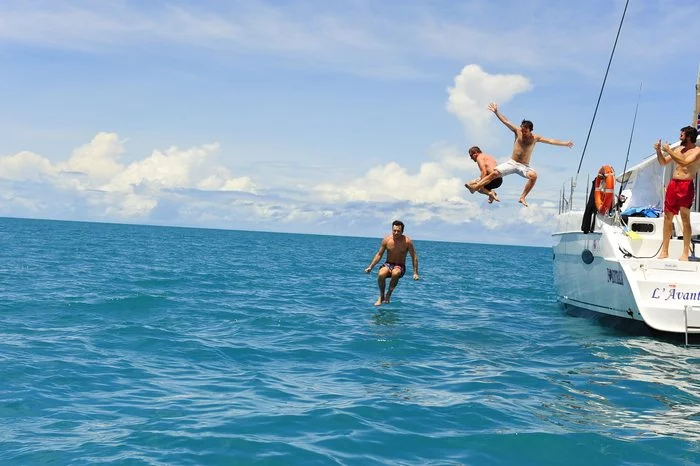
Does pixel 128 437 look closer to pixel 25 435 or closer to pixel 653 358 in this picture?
pixel 25 435

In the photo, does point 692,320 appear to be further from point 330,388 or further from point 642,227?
point 330,388

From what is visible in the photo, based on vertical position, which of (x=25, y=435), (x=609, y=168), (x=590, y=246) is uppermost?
(x=609, y=168)

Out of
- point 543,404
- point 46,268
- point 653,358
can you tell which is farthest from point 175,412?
point 46,268

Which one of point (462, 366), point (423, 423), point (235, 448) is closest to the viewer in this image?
point (235, 448)

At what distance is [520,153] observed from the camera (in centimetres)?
1166

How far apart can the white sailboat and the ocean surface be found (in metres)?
0.56

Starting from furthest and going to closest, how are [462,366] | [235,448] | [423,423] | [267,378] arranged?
1. [462,366]
2. [267,378]
3. [423,423]
4. [235,448]

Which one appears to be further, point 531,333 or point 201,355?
point 531,333

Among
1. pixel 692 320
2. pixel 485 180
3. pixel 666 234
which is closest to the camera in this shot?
pixel 692 320

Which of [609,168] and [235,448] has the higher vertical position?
[609,168]

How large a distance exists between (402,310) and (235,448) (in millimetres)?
10667

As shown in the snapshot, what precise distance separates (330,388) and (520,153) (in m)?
5.63

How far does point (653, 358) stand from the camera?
10336 mm

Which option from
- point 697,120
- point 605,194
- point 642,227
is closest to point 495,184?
point 605,194
